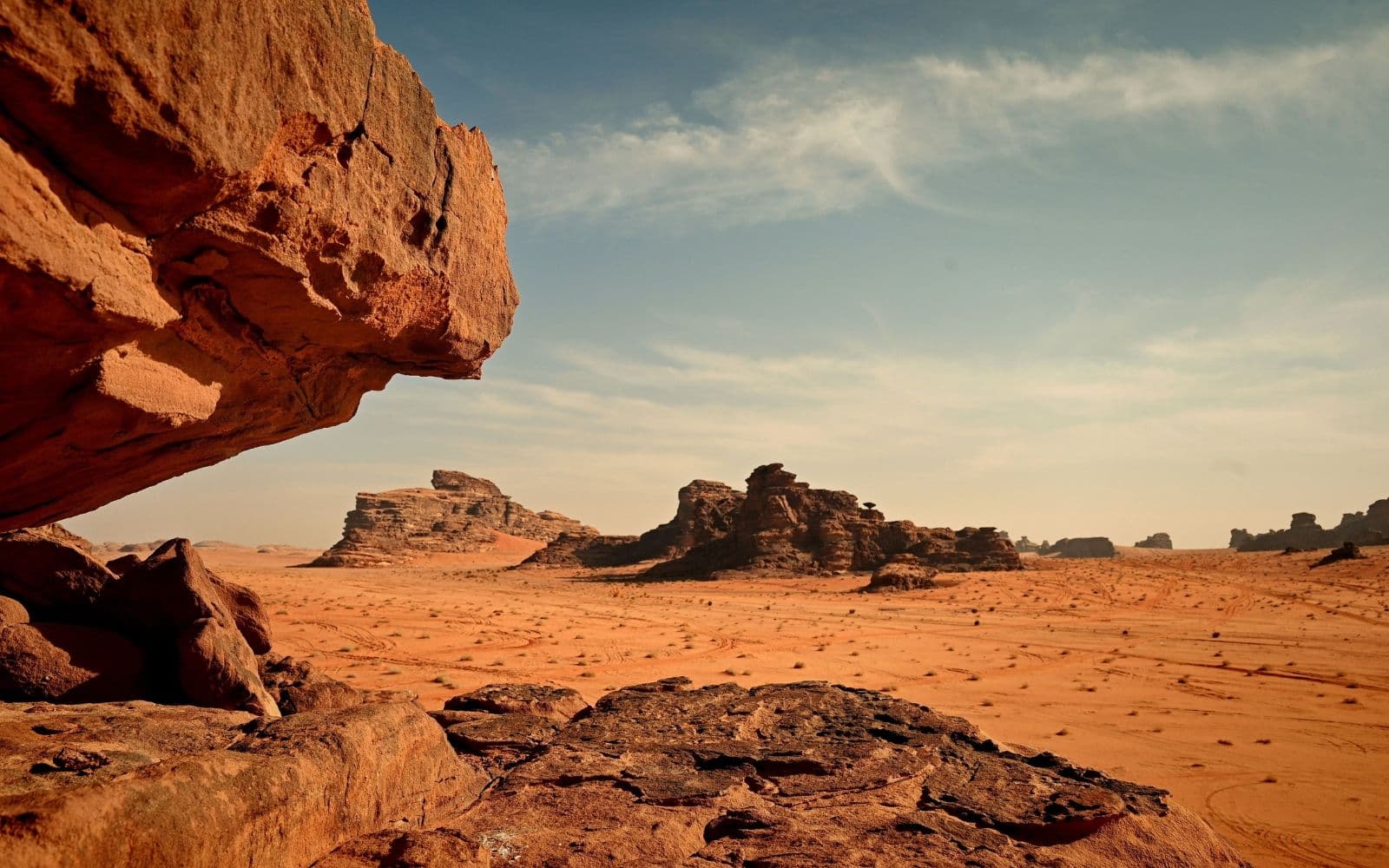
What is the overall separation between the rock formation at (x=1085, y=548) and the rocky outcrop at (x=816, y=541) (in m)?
49.5

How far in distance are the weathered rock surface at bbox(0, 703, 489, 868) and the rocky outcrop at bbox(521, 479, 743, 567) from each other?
48.9 m

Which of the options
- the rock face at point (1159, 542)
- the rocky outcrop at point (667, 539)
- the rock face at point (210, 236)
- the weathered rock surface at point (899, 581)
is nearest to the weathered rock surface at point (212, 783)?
the rock face at point (210, 236)

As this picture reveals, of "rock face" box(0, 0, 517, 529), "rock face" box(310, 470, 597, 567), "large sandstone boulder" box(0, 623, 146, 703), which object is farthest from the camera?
"rock face" box(310, 470, 597, 567)

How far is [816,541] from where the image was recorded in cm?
4759

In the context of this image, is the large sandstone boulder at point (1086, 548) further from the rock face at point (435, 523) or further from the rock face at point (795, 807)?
the rock face at point (795, 807)

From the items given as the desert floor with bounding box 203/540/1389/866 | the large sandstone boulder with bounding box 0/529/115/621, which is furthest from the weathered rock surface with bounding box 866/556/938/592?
the large sandstone boulder with bounding box 0/529/115/621

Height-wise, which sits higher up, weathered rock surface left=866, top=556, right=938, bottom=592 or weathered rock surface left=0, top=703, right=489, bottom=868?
weathered rock surface left=0, top=703, right=489, bottom=868

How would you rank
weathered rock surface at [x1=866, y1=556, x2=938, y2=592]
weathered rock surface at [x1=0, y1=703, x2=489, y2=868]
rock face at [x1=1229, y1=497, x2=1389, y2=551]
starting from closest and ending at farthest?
weathered rock surface at [x1=0, y1=703, x2=489, y2=868] < weathered rock surface at [x1=866, y1=556, x2=938, y2=592] < rock face at [x1=1229, y1=497, x2=1389, y2=551]

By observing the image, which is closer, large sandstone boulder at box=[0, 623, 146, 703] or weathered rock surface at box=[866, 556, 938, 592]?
large sandstone boulder at box=[0, 623, 146, 703]

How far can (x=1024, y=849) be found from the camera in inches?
158

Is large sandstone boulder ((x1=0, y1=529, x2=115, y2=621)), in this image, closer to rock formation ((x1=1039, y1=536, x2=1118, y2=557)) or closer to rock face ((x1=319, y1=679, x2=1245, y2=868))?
rock face ((x1=319, y1=679, x2=1245, y2=868))

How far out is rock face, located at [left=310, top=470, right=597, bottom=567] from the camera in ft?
203

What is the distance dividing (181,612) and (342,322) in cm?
322

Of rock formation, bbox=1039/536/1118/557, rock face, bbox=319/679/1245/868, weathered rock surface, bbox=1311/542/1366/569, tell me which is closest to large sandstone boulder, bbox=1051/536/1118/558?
rock formation, bbox=1039/536/1118/557
